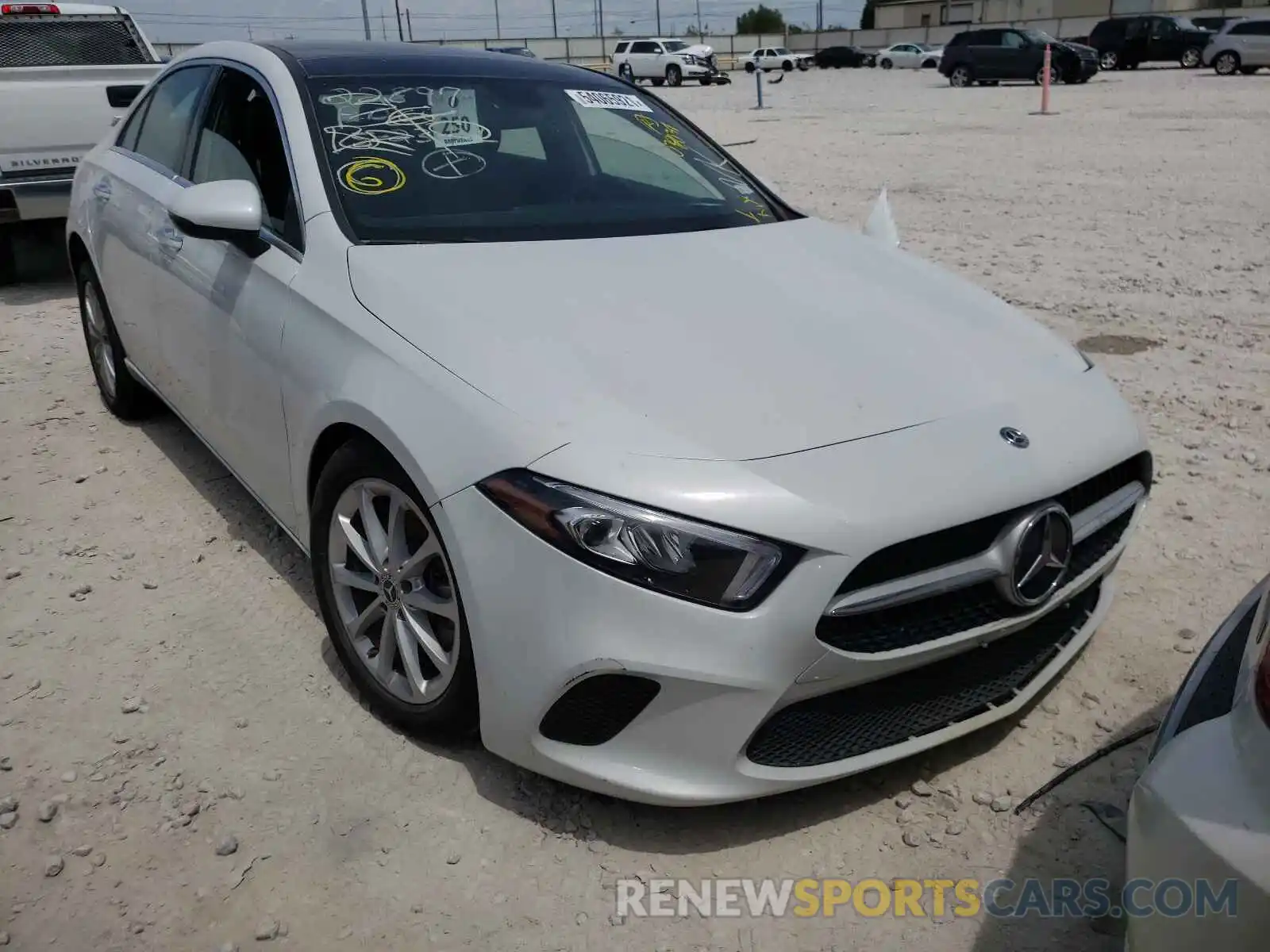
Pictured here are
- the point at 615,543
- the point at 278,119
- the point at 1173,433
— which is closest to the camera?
the point at 615,543

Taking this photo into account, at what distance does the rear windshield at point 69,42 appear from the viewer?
7.52 m

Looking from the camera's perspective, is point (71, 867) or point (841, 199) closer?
point (71, 867)

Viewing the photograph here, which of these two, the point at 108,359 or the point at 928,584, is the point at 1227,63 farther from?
→ the point at 928,584

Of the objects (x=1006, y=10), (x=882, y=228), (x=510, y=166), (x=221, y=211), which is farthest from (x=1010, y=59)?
(x=1006, y=10)

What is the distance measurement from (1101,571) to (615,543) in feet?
4.19

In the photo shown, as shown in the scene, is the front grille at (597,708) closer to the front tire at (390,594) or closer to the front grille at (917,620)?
the front tire at (390,594)

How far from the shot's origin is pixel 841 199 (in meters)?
9.95

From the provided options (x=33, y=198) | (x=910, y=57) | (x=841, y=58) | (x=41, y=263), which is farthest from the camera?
(x=841, y=58)

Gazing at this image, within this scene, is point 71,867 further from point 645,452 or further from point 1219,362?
point 1219,362

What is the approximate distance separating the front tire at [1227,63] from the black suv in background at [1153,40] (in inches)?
94.2

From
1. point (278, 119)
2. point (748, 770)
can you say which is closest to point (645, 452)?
point (748, 770)

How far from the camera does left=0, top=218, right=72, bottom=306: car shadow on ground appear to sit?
7266 mm

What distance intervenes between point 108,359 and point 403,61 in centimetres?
205

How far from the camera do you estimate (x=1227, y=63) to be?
29672 mm
